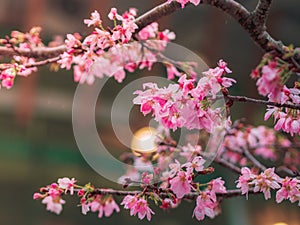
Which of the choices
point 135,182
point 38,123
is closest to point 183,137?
point 135,182

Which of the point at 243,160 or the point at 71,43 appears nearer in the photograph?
the point at 71,43

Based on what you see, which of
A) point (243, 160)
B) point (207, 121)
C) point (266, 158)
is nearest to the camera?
point (207, 121)

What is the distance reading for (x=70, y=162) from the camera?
2.27 m

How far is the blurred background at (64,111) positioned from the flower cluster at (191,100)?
1.15 metres

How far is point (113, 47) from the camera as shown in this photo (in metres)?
0.75

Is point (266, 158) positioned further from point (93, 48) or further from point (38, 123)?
point (38, 123)

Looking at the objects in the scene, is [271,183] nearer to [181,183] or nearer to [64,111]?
[181,183]

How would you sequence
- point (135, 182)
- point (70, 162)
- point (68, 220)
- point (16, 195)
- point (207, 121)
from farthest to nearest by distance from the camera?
point (70, 162) → point (16, 195) → point (68, 220) → point (135, 182) → point (207, 121)

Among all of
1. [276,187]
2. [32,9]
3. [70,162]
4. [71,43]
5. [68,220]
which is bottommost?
[276,187]

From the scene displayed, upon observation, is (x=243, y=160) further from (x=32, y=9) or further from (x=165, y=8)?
(x=32, y=9)

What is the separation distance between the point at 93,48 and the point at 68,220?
140cm

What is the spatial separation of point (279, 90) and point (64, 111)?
2.09 meters

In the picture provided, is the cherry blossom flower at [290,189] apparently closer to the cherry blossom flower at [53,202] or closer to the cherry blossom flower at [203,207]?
the cherry blossom flower at [203,207]

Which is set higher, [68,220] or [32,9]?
A: [32,9]
